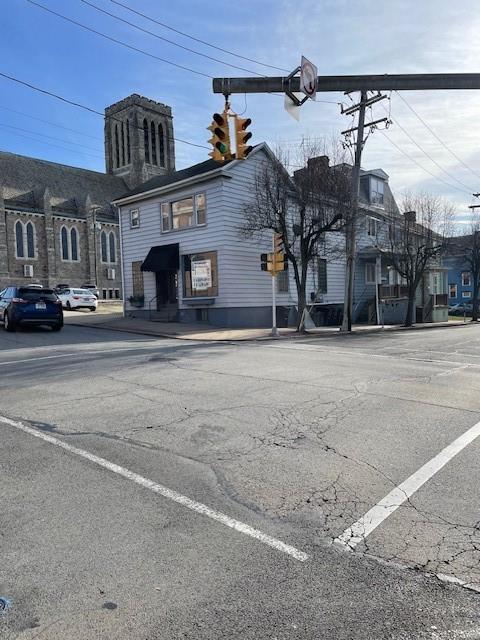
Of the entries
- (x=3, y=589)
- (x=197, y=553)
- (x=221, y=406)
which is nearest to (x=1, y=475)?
(x=3, y=589)

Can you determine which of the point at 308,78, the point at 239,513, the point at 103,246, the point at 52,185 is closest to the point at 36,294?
the point at 308,78

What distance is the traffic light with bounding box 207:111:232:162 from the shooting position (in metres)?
10.2

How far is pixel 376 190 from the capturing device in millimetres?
33500

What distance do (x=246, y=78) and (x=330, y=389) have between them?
6415mm

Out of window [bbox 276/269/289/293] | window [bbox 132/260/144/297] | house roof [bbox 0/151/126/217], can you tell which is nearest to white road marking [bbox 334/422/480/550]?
window [bbox 276/269/289/293]

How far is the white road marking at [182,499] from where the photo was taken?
10.2 ft

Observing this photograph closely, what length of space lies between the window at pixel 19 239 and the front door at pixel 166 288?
116 ft

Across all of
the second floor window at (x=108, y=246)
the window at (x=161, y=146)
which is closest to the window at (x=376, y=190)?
the second floor window at (x=108, y=246)

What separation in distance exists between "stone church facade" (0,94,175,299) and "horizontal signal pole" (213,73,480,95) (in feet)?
159

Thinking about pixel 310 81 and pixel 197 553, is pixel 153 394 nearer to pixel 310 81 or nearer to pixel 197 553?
pixel 197 553

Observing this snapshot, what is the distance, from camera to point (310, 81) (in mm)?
9242

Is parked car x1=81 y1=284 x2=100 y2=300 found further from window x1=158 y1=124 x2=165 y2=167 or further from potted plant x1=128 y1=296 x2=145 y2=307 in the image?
window x1=158 y1=124 x2=165 y2=167

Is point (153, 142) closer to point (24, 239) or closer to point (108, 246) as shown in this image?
point (108, 246)

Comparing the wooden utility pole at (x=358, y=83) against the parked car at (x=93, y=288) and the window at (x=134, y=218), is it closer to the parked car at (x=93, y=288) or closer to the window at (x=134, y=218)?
the window at (x=134, y=218)
